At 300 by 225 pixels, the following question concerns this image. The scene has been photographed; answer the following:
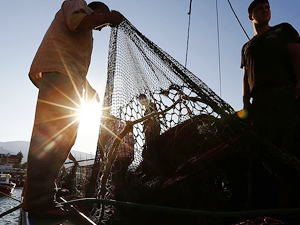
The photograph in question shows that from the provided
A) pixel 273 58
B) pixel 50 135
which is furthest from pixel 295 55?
pixel 50 135

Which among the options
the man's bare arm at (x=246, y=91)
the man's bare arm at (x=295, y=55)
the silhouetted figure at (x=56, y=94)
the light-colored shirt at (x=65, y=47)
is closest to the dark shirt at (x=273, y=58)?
the man's bare arm at (x=295, y=55)

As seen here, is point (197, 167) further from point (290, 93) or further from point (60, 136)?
point (60, 136)

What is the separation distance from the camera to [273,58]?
239cm

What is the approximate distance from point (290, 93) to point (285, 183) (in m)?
0.80

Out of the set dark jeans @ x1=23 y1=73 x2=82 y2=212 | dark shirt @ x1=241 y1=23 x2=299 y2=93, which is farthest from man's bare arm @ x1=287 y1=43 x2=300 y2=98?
dark jeans @ x1=23 y1=73 x2=82 y2=212

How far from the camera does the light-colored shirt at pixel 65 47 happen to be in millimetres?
1704

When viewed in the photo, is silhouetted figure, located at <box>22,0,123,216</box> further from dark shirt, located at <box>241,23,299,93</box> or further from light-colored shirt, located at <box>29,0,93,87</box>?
dark shirt, located at <box>241,23,299,93</box>

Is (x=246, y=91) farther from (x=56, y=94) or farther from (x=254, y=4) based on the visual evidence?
(x=56, y=94)

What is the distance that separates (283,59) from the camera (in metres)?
2.37

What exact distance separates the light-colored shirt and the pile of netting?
3.48 ft

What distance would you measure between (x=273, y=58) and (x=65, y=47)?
6.47ft

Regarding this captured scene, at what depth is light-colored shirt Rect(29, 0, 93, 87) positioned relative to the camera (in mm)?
1704

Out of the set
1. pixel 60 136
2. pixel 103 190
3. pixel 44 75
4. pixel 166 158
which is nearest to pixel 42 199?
pixel 60 136

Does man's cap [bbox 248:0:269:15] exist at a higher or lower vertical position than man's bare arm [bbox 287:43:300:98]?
higher
